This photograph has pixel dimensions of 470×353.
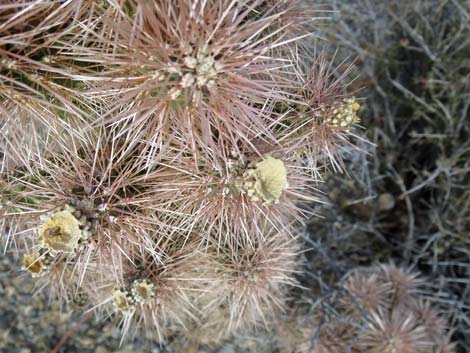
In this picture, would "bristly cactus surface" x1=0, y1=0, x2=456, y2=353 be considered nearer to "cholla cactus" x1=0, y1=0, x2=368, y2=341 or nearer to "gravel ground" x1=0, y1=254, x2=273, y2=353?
"cholla cactus" x1=0, y1=0, x2=368, y2=341

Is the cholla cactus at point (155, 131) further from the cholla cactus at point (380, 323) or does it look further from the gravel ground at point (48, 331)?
the gravel ground at point (48, 331)

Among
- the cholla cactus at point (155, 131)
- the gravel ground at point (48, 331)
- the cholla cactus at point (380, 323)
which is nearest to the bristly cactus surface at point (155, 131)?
the cholla cactus at point (155, 131)

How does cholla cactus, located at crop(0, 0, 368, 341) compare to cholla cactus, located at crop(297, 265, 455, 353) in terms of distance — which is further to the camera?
cholla cactus, located at crop(297, 265, 455, 353)

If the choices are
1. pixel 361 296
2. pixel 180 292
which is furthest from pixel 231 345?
pixel 180 292

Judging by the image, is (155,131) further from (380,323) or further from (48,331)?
(48,331)

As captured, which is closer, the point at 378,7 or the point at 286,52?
the point at 286,52

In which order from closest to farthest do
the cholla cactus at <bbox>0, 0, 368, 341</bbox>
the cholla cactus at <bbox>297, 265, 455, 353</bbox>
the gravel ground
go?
the cholla cactus at <bbox>0, 0, 368, 341</bbox>, the cholla cactus at <bbox>297, 265, 455, 353</bbox>, the gravel ground

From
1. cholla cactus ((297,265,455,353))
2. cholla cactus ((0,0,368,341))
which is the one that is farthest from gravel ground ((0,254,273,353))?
cholla cactus ((0,0,368,341))

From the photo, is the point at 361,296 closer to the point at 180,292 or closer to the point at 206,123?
the point at 180,292
